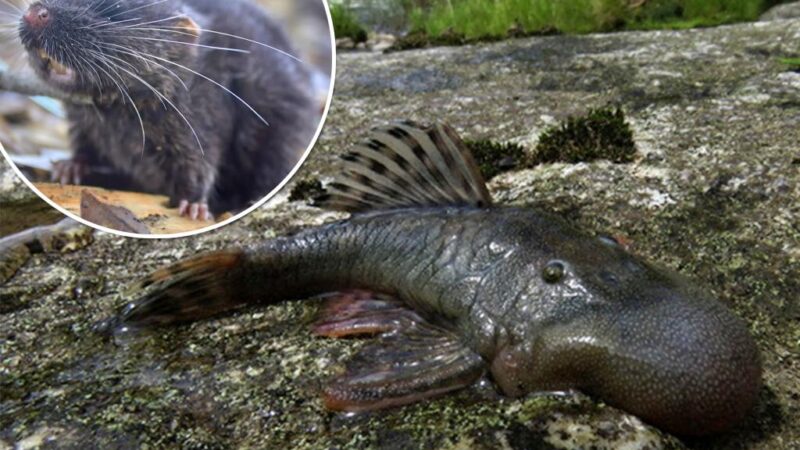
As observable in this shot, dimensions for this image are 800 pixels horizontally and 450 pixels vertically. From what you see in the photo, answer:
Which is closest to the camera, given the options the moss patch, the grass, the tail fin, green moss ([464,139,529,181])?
the tail fin

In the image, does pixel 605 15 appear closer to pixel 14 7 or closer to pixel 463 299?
pixel 463 299

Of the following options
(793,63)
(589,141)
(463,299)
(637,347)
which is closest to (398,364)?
(463,299)

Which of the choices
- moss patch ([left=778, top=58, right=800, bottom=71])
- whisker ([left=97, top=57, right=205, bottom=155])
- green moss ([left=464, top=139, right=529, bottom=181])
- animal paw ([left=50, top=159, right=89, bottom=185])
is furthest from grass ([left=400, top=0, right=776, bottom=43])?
animal paw ([left=50, top=159, right=89, bottom=185])

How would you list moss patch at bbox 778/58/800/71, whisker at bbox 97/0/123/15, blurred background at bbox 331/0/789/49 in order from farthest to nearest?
blurred background at bbox 331/0/789/49
moss patch at bbox 778/58/800/71
whisker at bbox 97/0/123/15

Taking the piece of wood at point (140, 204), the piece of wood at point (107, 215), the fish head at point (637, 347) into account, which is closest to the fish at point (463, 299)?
the fish head at point (637, 347)

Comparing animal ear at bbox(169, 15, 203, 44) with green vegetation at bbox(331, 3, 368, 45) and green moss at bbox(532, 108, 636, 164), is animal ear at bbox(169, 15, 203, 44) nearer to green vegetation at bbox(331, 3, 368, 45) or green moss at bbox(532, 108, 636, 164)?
green moss at bbox(532, 108, 636, 164)

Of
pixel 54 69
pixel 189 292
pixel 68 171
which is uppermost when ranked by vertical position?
A: pixel 54 69

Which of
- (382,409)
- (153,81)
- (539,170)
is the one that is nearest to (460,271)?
(382,409)
